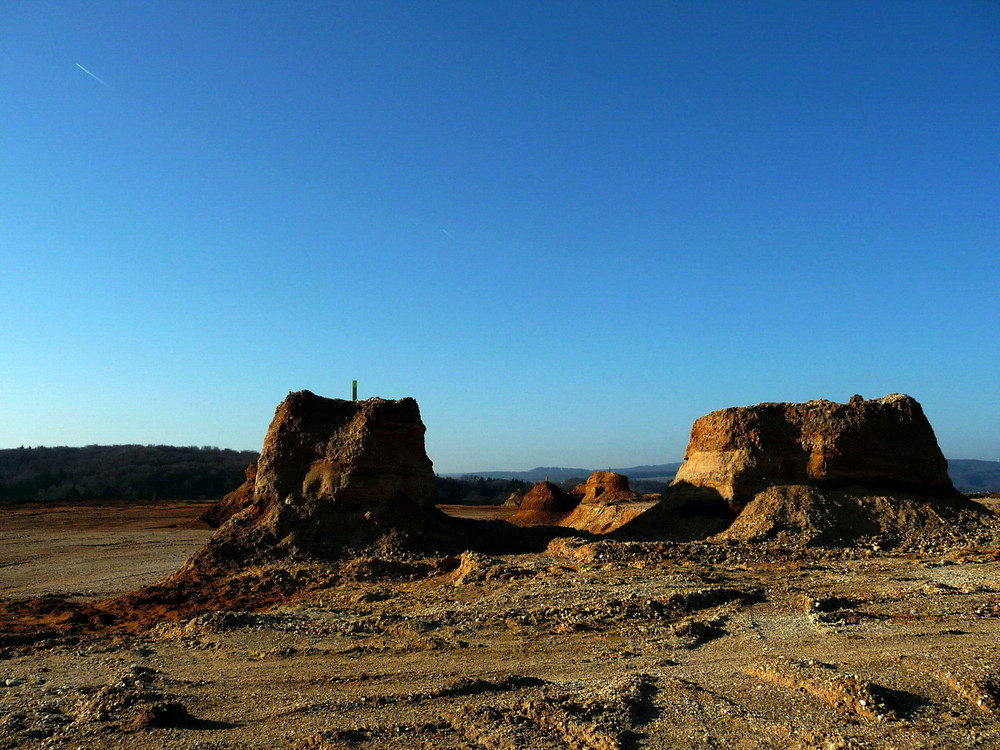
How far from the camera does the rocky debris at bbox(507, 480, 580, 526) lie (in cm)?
3219

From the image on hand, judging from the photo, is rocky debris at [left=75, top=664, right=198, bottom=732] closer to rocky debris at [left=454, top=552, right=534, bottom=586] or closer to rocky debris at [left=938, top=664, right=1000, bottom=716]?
rocky debris at [left=454, top=552, right=534, bottom=586]

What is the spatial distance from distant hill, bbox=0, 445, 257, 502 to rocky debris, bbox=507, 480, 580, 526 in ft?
98.1

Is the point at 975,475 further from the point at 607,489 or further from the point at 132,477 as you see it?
the point at 132,477

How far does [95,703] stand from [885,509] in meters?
14.4

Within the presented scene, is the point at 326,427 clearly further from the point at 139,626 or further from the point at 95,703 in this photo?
the point at 95,703

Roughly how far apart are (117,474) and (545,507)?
41.0 m

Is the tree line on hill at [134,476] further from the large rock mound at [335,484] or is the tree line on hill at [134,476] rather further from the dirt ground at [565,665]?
the dirt ground at [565,665]

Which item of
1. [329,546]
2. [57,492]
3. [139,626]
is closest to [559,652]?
[139,626]

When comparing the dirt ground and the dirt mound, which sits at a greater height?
the dirt mound

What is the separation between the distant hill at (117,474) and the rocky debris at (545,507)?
29911mm

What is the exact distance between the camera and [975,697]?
5547 mm

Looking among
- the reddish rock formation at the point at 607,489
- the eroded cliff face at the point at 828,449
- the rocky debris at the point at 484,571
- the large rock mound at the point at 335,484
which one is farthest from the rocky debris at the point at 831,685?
the reddish rock formation at the point at 607,489

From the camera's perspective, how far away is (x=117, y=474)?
56.6 m

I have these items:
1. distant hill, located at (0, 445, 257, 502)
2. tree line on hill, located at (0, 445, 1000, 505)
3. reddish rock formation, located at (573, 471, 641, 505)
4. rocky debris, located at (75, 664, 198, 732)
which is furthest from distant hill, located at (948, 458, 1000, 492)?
rocky debris, located at (75, 664, 198, 732)
